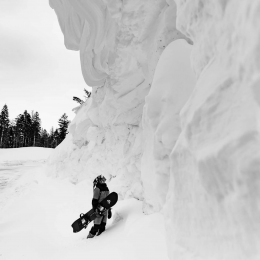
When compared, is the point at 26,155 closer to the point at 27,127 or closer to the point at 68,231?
the point at 27,127

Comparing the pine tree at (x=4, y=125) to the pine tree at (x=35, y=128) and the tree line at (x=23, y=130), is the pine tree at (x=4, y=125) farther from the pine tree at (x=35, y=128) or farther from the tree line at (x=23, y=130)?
the pine tree at (x=35, y=128)

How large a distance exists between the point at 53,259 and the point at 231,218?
3493mm

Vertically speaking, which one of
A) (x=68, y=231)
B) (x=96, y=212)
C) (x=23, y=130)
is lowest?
(x=68, y=231)

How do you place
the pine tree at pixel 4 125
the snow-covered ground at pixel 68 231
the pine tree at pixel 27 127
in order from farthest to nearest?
the pine tree at pixel 27 127, the pine tree at pixel 4 125, the snow-covered ground at pixel 68 231

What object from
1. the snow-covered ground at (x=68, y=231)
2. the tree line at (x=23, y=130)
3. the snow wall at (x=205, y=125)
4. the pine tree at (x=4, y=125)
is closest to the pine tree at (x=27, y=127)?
the tree line at (x=23, y=130)

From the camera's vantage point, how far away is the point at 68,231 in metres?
5.31

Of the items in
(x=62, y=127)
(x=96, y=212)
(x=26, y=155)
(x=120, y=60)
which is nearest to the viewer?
(x=96, y=212)

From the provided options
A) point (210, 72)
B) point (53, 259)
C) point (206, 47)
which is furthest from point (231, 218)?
point (53, 259)

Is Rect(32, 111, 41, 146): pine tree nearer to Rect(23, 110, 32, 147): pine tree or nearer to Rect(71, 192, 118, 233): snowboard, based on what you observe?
Rect(23, 110, 32, 147): pine tree

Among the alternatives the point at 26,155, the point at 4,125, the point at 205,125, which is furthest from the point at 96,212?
the point at 4,125

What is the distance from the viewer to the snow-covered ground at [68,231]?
131 inches

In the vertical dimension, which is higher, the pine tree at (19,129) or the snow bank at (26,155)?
the pine tree at (19,129)

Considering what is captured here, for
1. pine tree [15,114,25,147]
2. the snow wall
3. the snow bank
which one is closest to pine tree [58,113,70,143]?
pine tree [15,114,25,147]

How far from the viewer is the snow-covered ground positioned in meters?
3.33
